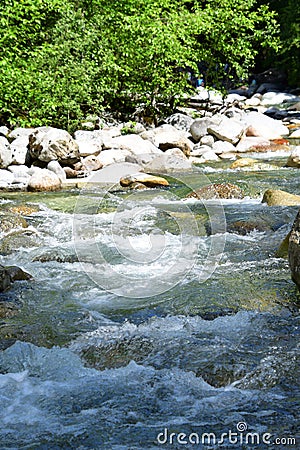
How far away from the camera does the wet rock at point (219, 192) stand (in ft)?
27.5

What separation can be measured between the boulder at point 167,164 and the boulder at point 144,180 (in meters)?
0.80

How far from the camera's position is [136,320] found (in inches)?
161

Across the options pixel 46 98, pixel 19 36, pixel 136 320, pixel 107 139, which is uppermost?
pixel 19 36

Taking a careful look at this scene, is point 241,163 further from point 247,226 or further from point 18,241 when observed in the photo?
point 18,241

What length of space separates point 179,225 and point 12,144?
4.81 m

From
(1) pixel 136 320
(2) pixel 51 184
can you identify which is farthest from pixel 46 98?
(1) pixel 136 320

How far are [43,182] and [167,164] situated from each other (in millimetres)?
2523

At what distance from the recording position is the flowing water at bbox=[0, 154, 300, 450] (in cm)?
273

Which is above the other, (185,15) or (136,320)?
(185,15)

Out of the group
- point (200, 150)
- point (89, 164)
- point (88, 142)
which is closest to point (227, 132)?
point (200, 150)

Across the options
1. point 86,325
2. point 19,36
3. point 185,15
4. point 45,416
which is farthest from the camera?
point 185,15

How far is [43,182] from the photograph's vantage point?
910 cm

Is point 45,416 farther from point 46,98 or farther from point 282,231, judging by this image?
point 46,98

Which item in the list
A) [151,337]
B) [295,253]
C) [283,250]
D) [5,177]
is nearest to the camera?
[151,337]
